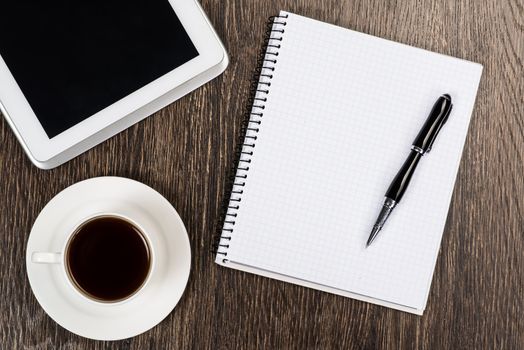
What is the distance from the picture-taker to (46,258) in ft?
1.94

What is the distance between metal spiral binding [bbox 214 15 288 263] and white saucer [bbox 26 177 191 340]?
5cm

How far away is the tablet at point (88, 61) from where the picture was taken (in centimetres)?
61

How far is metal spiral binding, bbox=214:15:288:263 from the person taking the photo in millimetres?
656

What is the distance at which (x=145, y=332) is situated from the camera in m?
0.66

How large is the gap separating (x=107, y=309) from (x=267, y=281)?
0.19 metres

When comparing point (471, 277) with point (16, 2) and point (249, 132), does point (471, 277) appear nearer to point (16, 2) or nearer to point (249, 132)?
point (249, 132)

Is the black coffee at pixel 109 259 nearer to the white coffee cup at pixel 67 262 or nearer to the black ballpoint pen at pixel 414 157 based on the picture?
the white coffee cup at pixel 67 262

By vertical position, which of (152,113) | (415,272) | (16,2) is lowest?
(415,272)

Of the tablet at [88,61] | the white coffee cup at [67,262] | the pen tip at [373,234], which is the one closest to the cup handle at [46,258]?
the white coffee cup at [67,262]

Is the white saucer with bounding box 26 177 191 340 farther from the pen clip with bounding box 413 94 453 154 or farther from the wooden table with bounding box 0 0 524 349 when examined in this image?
the pen clip with bounding box 413 94 453 154

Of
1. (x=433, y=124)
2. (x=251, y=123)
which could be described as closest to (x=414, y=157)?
(x=433, y=124)

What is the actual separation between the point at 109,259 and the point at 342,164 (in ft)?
0.98

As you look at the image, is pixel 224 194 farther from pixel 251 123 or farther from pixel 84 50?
pixel 84 50

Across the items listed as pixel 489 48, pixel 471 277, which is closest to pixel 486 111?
pixel 489 48
